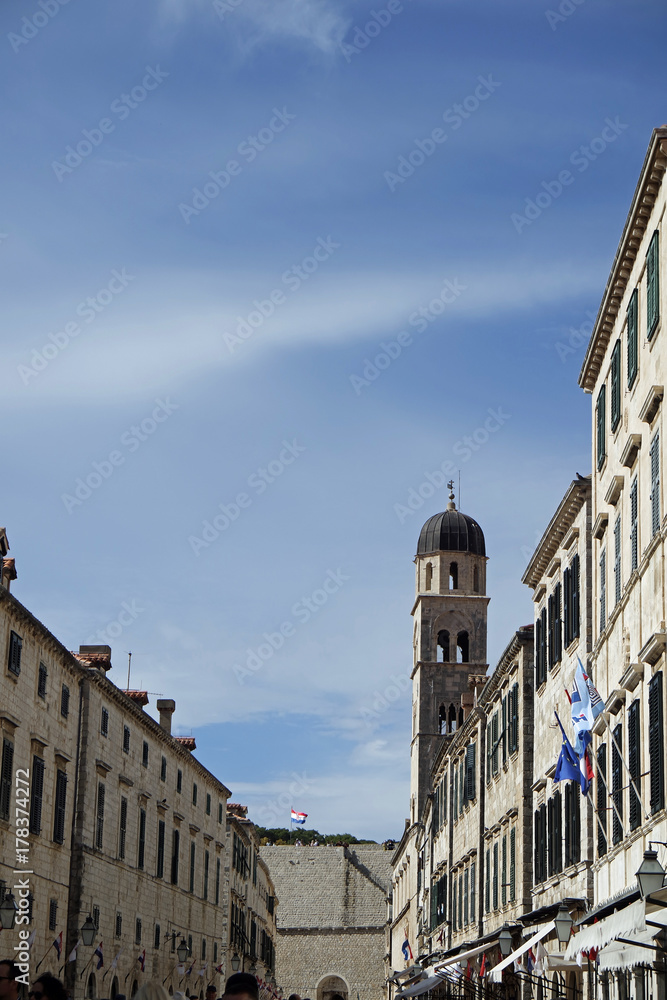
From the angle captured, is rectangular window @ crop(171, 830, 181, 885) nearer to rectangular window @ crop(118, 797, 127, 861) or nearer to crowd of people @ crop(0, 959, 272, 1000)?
rectangular window @ crop(118, 797, 127, 861)

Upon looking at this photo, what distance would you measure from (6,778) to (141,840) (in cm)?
1417

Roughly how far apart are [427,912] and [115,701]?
81.7ft

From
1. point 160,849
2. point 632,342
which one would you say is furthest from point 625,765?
point 160,849

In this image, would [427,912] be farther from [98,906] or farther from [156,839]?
[98,906]

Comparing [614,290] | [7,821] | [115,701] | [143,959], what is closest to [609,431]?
[614,290]

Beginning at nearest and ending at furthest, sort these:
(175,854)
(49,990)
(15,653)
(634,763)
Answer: (49,990) → (634,763) → (15,653) → (175,854)

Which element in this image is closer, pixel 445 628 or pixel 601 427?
pixel 601 427

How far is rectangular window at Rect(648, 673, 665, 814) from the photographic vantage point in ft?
55.0

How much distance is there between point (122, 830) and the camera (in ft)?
128

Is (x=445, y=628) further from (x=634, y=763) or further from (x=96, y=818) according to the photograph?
(x=634, y=763)

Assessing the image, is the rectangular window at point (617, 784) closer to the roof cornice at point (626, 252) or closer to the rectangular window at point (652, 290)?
the rectangular window at point (652, 290)

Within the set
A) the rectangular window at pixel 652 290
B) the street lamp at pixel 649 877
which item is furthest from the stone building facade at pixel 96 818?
the street lamp at pixel 649 877

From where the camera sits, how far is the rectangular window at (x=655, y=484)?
17.5 m

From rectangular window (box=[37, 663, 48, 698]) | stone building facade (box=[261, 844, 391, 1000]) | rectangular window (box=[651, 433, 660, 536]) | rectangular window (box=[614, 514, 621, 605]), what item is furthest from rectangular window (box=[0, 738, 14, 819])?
stone building facade (box=[261, 844, 391, 1000])
